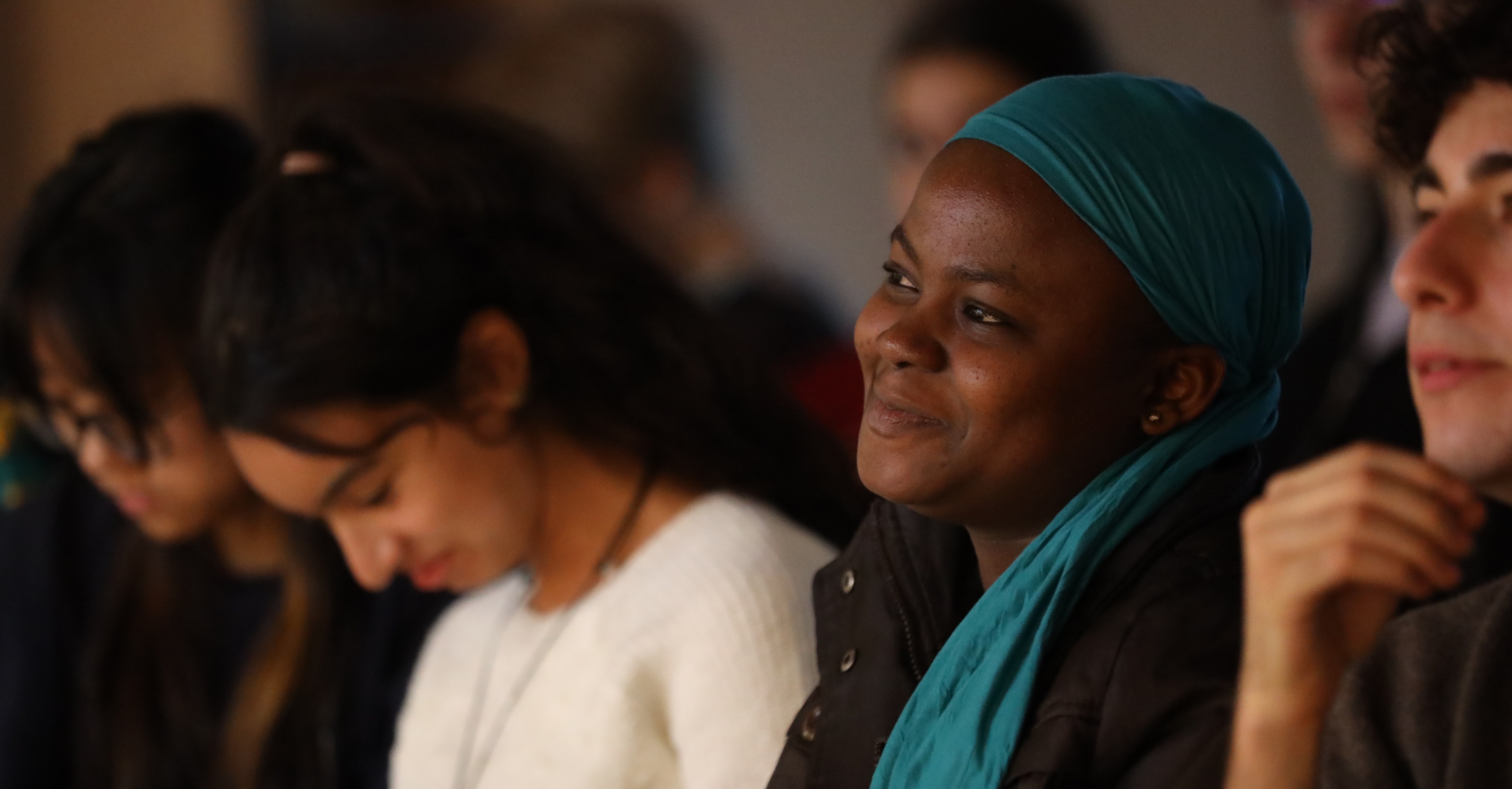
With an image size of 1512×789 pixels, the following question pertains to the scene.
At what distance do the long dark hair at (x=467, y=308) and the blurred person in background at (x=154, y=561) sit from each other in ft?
0.68

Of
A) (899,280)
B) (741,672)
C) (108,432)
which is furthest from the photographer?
(108,432)

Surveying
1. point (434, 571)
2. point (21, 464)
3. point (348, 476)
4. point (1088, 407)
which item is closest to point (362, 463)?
point (348, 476)

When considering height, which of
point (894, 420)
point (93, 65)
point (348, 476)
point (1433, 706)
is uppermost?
point (894, 420)

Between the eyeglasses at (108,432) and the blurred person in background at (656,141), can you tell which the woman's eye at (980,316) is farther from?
the blurred person in background at (656,141)

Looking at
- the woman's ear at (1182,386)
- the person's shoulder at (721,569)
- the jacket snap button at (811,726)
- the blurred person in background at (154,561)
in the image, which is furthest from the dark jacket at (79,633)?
the woman's ear at (1182,386)

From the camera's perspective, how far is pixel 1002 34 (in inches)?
83.1

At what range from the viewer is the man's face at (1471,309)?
3.10 ft

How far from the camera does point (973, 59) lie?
2125mm

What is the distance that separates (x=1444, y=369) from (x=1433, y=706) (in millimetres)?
227

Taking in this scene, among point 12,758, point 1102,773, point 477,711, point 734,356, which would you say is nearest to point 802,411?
point 734,356

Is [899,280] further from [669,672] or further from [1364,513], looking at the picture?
[669,672]

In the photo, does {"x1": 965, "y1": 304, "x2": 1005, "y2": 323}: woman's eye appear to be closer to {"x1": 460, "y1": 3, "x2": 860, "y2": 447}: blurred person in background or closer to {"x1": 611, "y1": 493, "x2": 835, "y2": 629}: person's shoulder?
{"x1": 611, "y1": 493, "x2": 835, "y2": 629}: person's shoulder

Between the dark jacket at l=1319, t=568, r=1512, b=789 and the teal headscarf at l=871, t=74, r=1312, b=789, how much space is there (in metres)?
0.17

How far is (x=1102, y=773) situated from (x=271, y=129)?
4.07 feet
